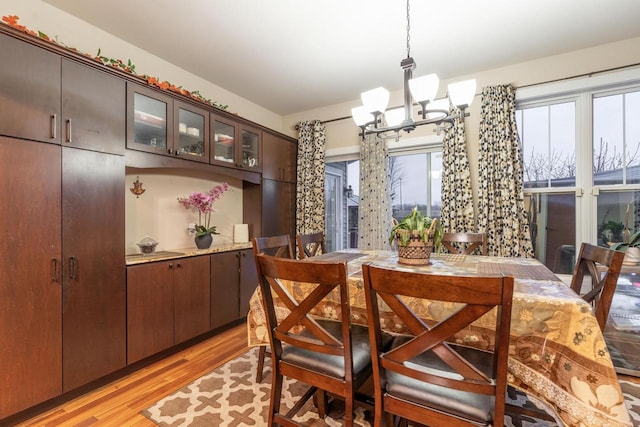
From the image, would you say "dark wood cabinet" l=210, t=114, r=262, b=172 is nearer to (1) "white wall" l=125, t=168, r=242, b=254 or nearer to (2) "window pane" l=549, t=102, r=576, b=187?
(1) "white wall" l=125, t=168, r=242, b=254

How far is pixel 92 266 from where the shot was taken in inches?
77.4

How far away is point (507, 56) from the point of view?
9.36 feet

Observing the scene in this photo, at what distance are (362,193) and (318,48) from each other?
178cm

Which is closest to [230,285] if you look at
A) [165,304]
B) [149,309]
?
[165,304]

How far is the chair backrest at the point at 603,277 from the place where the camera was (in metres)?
1.33

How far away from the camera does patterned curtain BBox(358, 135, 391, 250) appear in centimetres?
366

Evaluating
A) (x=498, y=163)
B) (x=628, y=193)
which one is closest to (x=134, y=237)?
(x=498, y=163)

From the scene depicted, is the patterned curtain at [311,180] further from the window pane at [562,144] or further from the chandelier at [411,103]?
the window pane at [562,144]

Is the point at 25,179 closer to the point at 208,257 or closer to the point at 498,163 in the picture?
the point at 208,257

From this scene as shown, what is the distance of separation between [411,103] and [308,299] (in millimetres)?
1586

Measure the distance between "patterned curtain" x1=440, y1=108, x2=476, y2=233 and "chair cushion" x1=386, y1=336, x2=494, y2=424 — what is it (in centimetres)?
211

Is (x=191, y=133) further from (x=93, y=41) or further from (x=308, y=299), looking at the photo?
(x=308, y=299)

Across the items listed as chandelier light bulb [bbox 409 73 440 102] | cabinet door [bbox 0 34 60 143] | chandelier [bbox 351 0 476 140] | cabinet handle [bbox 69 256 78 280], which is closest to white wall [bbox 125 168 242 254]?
cabinet handle [bbox 69 256 78 280]

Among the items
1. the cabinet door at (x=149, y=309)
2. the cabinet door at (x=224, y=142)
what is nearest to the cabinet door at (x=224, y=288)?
the cabinet door at (x=149, y=309)
